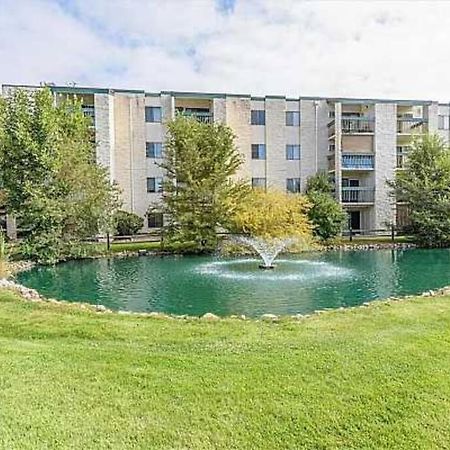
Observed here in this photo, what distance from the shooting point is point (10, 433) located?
3814 mm

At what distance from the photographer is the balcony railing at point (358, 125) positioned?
118ft

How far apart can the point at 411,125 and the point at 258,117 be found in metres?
12.4

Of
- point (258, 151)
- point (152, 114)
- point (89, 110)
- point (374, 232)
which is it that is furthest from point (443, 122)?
point (89, 110)

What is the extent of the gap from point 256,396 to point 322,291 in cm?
991

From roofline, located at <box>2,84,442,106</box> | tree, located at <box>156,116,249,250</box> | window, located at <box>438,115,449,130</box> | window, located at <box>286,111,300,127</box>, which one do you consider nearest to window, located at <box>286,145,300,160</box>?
window, located at <box>286,111,300,127</box>

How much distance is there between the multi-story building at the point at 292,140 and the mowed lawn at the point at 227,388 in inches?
1131

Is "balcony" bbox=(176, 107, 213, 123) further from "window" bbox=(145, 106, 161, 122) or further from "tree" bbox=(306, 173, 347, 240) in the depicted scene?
"tree" bbox=(306, 173, 347, 240)

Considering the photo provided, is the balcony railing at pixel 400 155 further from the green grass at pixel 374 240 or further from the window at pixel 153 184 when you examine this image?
the window at pixel 153 184

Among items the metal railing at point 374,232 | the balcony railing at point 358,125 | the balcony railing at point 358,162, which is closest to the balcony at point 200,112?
the balcony railing at point 358,125

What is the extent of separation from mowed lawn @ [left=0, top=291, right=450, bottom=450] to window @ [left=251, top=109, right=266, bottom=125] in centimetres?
3075

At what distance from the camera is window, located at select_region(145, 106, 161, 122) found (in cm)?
3469

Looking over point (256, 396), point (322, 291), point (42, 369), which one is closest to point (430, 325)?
point (256, 396)

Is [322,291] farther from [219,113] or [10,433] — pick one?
[219,113]

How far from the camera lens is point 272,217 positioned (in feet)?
73.5
